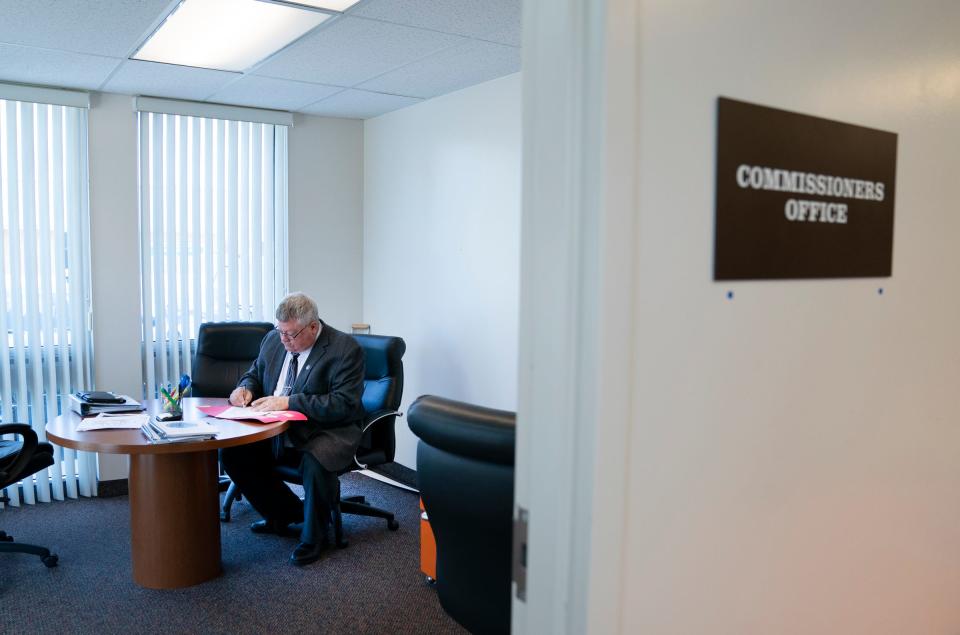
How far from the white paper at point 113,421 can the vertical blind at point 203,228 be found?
1344mm

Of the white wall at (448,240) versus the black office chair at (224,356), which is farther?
the black office chair at (224,356)

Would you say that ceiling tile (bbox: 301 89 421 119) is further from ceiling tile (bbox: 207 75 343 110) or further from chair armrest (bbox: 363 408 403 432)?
chair armrest (bbox: 363 408 403 432)

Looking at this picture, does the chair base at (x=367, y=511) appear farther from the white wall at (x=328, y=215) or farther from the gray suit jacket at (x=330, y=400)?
the white wall at (x=328, y=215)

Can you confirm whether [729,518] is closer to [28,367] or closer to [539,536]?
[539,536]

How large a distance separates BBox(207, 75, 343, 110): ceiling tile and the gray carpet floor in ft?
8.36

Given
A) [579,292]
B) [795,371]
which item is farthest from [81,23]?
[795,371]

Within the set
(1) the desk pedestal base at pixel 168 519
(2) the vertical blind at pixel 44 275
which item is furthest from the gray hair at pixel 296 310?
(2) the vertical blind at pixel 44 275

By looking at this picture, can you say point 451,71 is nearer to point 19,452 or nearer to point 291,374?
point 291,374

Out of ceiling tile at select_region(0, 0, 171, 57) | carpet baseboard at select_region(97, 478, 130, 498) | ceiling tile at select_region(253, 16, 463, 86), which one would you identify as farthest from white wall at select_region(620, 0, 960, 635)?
carpet baseboard at select_region(97, 478, 130, 498)

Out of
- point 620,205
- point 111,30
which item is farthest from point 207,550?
point 620,205

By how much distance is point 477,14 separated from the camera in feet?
9.93

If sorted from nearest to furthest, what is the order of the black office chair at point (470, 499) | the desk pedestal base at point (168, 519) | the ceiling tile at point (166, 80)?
1. the black office chair at point (470, 499)
2. the desk pedestal base at point (168, 519)
3. the ceiling tile at point (166, 80)

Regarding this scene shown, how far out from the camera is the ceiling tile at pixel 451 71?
361 cm

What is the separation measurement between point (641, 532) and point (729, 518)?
244 mm
